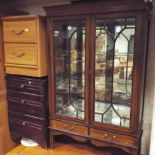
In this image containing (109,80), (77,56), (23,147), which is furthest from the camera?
(23,147)

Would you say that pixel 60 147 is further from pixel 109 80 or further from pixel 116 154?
pixel 109 80

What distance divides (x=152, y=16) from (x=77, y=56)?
773mm

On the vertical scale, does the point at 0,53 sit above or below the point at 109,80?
above

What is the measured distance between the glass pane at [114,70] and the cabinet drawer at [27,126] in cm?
63

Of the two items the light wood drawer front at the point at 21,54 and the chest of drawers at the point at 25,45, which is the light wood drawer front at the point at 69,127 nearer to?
the chest of drawers at the point at 25,45

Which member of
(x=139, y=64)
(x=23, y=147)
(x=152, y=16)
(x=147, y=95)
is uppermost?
(x=152, y=16)

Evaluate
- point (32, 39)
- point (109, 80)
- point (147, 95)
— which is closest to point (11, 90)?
point (32, 39)

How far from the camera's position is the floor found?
6.58 ft

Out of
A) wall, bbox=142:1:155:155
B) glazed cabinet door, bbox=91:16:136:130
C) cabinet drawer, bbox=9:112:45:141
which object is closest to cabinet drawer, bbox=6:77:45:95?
cabinet drawer, bbox=9:112:45:141

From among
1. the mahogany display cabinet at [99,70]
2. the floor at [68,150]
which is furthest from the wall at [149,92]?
the floor at [68,150]

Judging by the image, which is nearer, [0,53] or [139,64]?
[139,64]

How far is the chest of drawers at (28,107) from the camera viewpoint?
1909mm

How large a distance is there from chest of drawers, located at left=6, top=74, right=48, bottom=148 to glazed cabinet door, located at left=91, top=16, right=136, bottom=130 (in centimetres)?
53

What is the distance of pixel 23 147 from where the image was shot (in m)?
2.15
